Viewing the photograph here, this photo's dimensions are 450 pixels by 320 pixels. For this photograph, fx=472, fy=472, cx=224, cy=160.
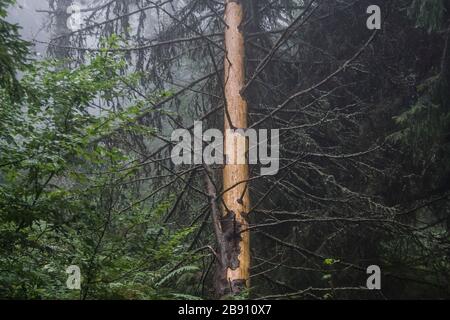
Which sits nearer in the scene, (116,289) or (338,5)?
(116,289)

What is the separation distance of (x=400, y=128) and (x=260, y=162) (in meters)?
2.14

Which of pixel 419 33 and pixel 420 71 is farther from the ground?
pixel 419 33

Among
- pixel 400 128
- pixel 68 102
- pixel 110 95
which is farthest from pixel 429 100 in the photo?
pixel 68 102

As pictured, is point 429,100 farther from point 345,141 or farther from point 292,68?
point 292,68

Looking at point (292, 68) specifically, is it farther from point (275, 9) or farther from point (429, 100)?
point (429, 100)

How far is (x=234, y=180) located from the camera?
611 centimetres

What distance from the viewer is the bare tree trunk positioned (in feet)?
18.0

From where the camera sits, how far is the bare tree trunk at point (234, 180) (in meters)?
5.48

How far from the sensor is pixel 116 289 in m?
4.20

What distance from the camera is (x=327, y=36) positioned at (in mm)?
7465

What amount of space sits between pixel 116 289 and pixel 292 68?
500 centimetres
